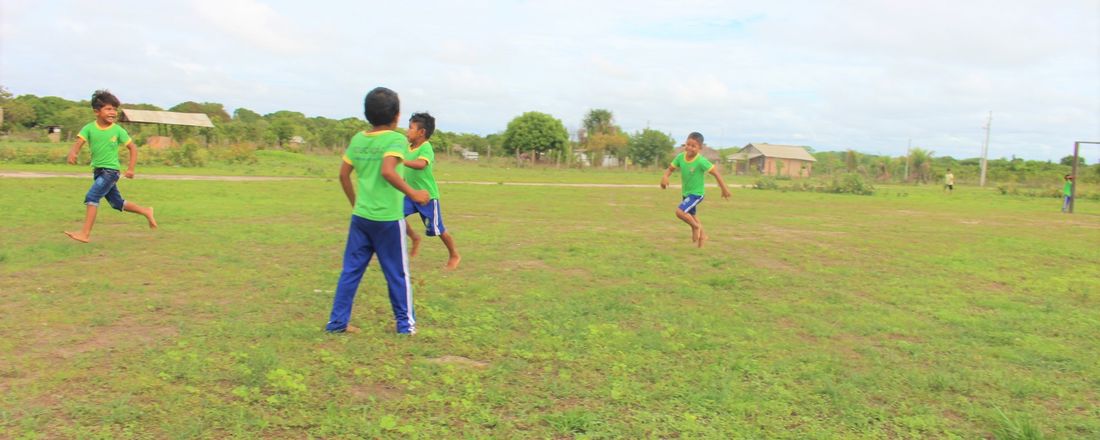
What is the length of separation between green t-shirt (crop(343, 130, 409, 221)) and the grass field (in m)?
0.86

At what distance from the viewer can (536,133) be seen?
53375 millimetres

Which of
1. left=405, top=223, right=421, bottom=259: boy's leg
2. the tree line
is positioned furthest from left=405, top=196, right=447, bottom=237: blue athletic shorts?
the tree line

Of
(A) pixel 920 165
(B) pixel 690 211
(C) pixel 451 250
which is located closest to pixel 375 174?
(C) pixel 451 250

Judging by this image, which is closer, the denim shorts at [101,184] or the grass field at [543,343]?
the grass field at [543,343]

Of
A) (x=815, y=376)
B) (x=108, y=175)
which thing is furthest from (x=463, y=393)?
(x=108, y=175)

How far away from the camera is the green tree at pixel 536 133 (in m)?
53.6

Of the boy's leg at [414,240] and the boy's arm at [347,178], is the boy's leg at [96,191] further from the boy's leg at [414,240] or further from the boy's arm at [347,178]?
the boy's arm at [347,178]

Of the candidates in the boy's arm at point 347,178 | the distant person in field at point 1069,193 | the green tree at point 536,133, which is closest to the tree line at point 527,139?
the green tree at point 536,133

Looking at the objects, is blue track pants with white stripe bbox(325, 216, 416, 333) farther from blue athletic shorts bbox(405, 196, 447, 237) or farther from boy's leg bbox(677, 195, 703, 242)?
boy's leg bbox(677, 195, 703, 242)

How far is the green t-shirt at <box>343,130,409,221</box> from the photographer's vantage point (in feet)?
15.5

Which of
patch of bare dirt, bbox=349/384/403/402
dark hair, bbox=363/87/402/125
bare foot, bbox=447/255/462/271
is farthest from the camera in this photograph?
bare foot, bbox=447/255/462/271

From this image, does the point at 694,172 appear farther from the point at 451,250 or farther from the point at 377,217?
the point at 377,217

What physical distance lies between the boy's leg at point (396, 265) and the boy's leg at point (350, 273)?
0.08 metres

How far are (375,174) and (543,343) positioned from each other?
165cm
